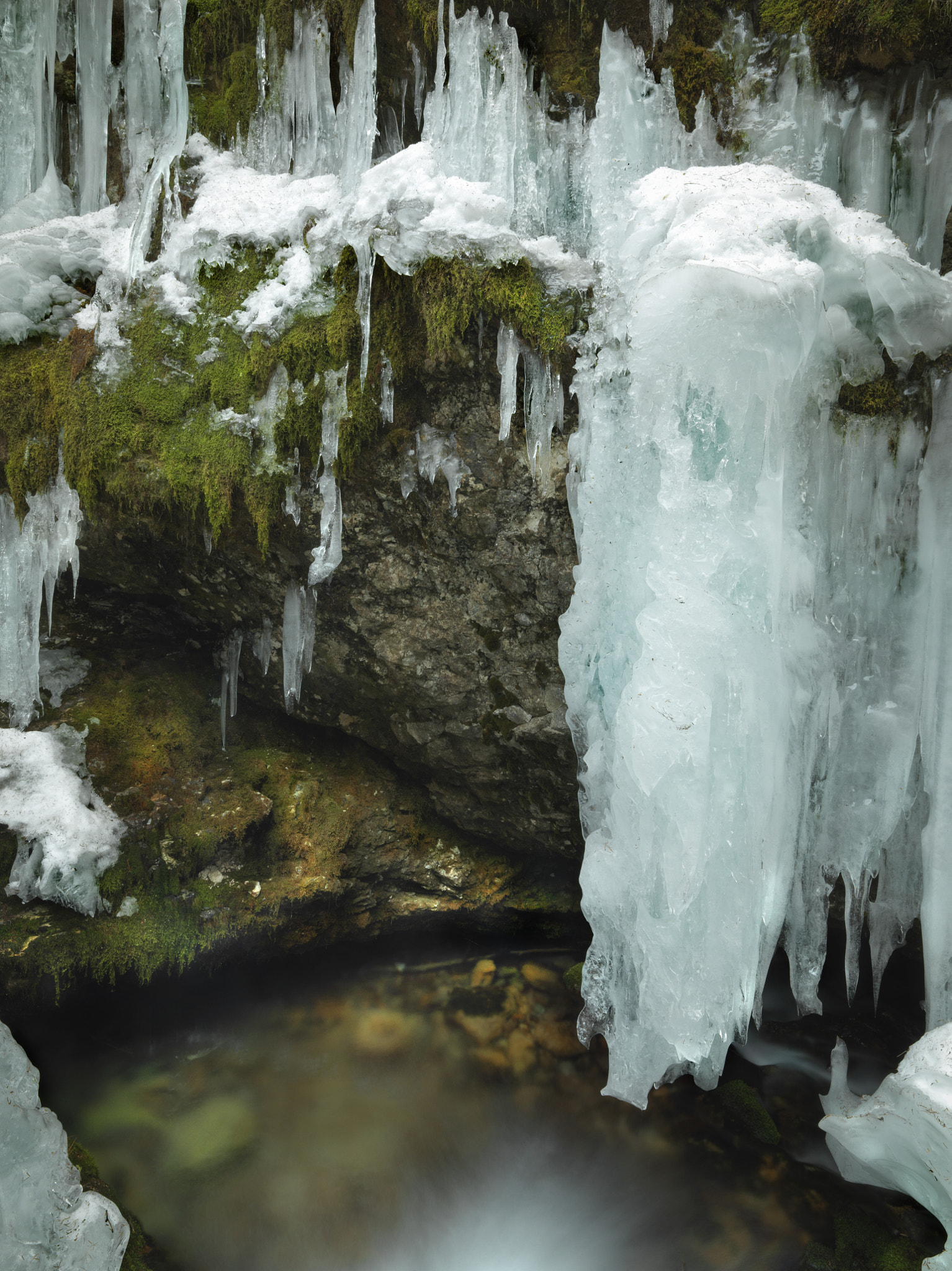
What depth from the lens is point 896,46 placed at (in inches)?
141

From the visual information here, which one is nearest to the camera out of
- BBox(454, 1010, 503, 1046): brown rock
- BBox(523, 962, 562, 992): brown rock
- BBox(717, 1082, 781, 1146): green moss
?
BBox(717, 1082, 781, 1146): green moss

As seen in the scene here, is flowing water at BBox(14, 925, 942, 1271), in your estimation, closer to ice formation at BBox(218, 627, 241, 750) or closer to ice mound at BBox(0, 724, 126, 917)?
ice mound at BBox(0, 724, 126, 917)

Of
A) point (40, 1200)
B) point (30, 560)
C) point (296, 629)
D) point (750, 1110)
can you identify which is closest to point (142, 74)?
point (30, 560)

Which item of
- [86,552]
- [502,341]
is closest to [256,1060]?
[86,552]

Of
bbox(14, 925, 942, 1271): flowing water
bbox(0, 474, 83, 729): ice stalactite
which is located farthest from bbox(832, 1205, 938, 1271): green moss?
bbox(0, 474, 83, 729): ice stalactite

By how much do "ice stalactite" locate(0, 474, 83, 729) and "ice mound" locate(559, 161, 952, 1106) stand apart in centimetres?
295

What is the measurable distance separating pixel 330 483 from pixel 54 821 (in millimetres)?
2809

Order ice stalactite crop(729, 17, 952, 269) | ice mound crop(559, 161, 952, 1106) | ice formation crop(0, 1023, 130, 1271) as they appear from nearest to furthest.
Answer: ice formation crop(0, 1023, 130, 1271), ice mound crop(559, 161, 952, 1106), ice stalactite crop(729, 17, 952, 269)

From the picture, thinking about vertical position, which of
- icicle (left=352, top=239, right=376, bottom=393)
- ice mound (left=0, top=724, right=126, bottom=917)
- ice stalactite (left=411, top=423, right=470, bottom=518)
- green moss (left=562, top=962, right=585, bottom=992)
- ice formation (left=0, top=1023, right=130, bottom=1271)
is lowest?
green moss (left=562, top=962, right=585, bottom=992)

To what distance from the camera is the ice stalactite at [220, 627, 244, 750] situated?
551 centimetres

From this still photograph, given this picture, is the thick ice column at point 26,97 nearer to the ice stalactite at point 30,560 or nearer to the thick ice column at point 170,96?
the thick ice column at point 170,96

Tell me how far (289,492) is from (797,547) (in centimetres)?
265

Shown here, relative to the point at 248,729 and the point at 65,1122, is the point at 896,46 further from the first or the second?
the point at 65,1122

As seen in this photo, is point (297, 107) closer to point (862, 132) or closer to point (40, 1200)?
point (862, 132)
